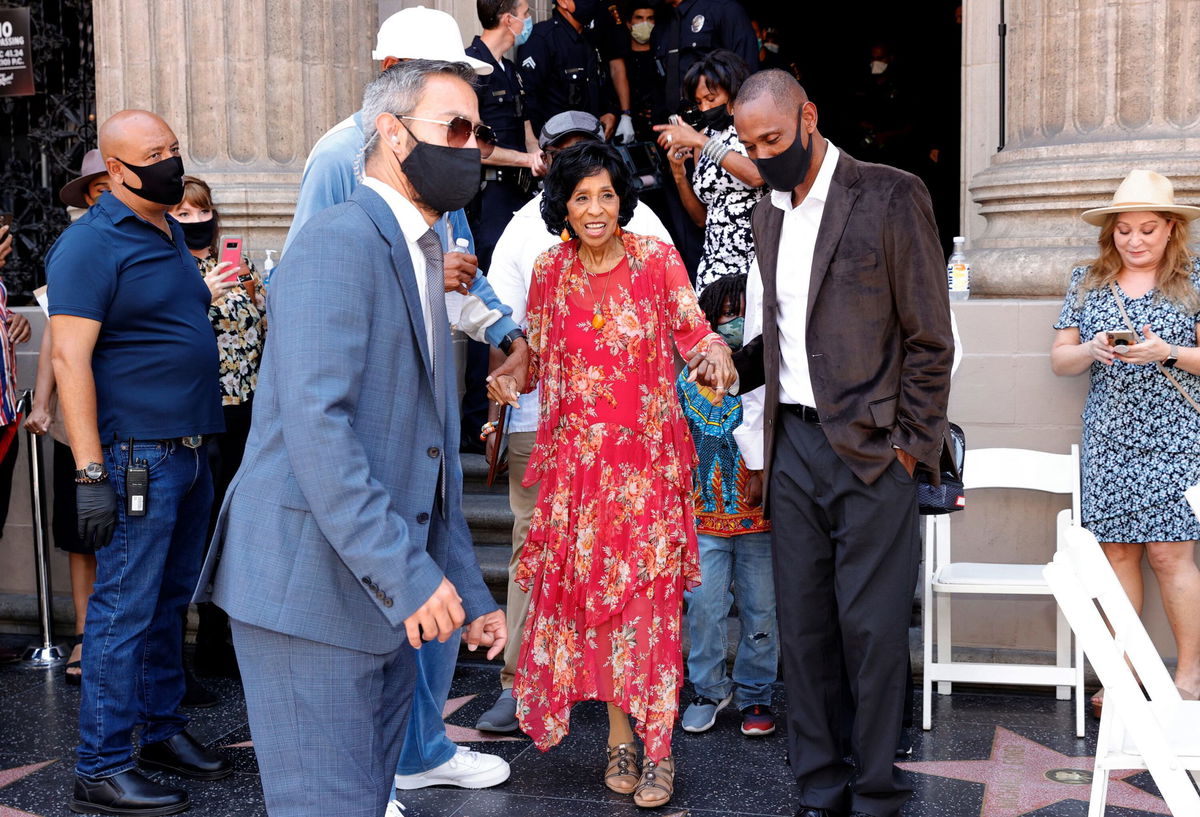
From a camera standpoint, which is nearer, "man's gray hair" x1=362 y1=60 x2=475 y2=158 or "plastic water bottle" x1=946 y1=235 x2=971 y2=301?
"man's gray hair" x1=362 y1=60 x2=475 y2=158

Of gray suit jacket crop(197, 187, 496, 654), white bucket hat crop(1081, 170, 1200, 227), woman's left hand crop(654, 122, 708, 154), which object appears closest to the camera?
gray suit jacket crop(197, 187, 496, 654)

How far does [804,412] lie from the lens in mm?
3898

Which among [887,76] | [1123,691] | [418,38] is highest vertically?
[887,76]

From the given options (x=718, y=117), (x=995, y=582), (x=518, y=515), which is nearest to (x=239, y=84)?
(x=718, y=117)

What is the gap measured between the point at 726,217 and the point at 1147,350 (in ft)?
5.46

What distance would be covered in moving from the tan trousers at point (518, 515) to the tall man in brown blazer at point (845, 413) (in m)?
1.22

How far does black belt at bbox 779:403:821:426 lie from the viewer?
386 centimetres

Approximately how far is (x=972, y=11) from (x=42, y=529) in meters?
5.12

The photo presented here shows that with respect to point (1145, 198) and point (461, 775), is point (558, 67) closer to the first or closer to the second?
point (1145, 198)

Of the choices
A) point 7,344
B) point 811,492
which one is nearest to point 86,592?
point 7,344

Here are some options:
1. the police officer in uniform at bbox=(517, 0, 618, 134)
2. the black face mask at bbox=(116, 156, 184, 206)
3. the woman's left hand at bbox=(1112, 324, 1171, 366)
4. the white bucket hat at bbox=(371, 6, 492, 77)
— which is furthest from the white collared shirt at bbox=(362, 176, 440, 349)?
the police officer in uniform at bbox=(517, 0, 618, 134)

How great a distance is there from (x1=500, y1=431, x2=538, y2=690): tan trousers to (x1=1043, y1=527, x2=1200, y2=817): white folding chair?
2.09 m

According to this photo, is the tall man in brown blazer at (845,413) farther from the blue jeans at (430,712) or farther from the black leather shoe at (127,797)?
the black leather shoe at (127,797)

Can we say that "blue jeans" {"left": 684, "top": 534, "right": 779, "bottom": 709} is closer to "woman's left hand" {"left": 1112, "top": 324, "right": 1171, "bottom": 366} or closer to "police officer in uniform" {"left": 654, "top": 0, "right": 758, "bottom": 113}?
"woman's left hand" {"left": 1112, "top": 324, "right": 1171, "bottom": 366}
